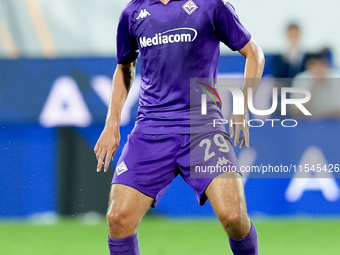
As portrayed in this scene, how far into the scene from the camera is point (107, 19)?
5820 mm

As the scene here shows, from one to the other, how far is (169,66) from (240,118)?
0.50m

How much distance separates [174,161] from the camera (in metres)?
2.90

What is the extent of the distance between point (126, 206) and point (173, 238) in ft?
7.09

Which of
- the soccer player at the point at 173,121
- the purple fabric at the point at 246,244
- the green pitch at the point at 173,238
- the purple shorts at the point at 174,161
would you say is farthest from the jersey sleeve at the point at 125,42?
the green pitch at the point at 173,238

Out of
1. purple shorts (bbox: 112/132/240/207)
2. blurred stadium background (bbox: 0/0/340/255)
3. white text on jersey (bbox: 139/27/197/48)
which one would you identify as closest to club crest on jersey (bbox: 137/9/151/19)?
white text on jersey (bbox: 139/27/197/48)

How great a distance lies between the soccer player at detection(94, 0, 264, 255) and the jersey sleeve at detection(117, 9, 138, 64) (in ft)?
0.14

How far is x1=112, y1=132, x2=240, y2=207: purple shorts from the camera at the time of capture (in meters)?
2.79

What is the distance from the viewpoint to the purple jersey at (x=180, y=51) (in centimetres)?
293

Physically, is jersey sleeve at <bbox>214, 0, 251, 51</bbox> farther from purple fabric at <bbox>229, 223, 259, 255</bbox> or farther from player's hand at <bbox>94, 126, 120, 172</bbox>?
purple fabric at <bbox>229, 223, 259, 255</bbox>

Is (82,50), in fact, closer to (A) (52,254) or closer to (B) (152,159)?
(A) (52,254)

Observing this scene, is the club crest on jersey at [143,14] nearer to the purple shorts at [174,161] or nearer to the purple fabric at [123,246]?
the purple shorts at [174,161]

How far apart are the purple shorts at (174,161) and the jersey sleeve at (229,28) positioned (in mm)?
531

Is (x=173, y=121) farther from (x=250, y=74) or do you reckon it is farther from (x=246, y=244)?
(x=246, y=244)

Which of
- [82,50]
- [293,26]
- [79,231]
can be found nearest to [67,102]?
[82,50]
